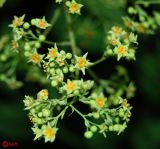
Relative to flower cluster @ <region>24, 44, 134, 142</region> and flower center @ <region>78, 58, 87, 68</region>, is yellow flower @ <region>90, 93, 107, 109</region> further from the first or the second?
flower center @ <region>78, 58, 87, 68</region>

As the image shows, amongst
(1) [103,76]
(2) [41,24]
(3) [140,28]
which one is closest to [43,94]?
(2) [41,24]

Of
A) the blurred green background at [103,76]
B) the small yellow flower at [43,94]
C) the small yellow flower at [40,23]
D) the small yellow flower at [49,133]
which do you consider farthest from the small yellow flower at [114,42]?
the blurred green background at [103,76]

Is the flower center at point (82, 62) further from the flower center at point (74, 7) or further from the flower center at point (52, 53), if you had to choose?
the flower center at point (74, 7)

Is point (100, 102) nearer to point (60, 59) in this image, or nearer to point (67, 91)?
point (67, 91)

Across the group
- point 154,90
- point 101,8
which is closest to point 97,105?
point 101,8

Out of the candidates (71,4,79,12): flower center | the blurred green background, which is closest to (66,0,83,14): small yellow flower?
(71,4,79,12): flower center
